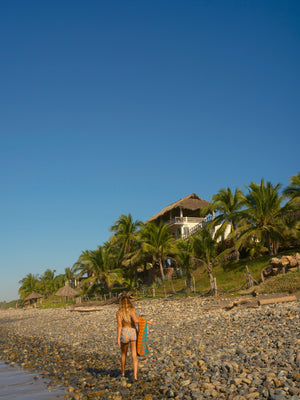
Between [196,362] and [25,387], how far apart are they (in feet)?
12.6

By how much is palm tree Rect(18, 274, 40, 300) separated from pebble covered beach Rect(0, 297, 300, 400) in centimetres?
6472

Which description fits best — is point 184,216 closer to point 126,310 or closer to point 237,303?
point 237,303

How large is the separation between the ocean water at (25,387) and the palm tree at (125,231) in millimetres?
28129

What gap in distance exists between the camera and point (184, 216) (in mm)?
43594

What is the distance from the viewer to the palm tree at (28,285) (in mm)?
73812

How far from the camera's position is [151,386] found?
646 centimetres

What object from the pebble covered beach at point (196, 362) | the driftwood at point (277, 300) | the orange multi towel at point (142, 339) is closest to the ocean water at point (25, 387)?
the pebble covered beach at point (196, 362)

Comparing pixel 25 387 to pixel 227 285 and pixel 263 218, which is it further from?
pixel 263 218

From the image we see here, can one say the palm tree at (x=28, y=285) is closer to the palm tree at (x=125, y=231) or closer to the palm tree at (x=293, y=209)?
the palm tree at (x=125, y=231)

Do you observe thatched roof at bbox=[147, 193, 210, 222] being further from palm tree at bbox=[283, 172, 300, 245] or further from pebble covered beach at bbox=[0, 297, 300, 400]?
pebble covered beach at bbox=[0, 297, 300, 400]

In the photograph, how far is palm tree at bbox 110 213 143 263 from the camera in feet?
125

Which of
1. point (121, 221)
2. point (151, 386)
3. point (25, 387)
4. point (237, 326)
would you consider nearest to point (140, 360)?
point (151, 386)

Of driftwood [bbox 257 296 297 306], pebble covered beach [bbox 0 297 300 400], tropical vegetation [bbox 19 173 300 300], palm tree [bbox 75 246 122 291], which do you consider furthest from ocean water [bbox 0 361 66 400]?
palm tree [bbox 75 246 122 291]

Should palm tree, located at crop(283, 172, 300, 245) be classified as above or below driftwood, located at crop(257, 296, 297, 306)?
above
